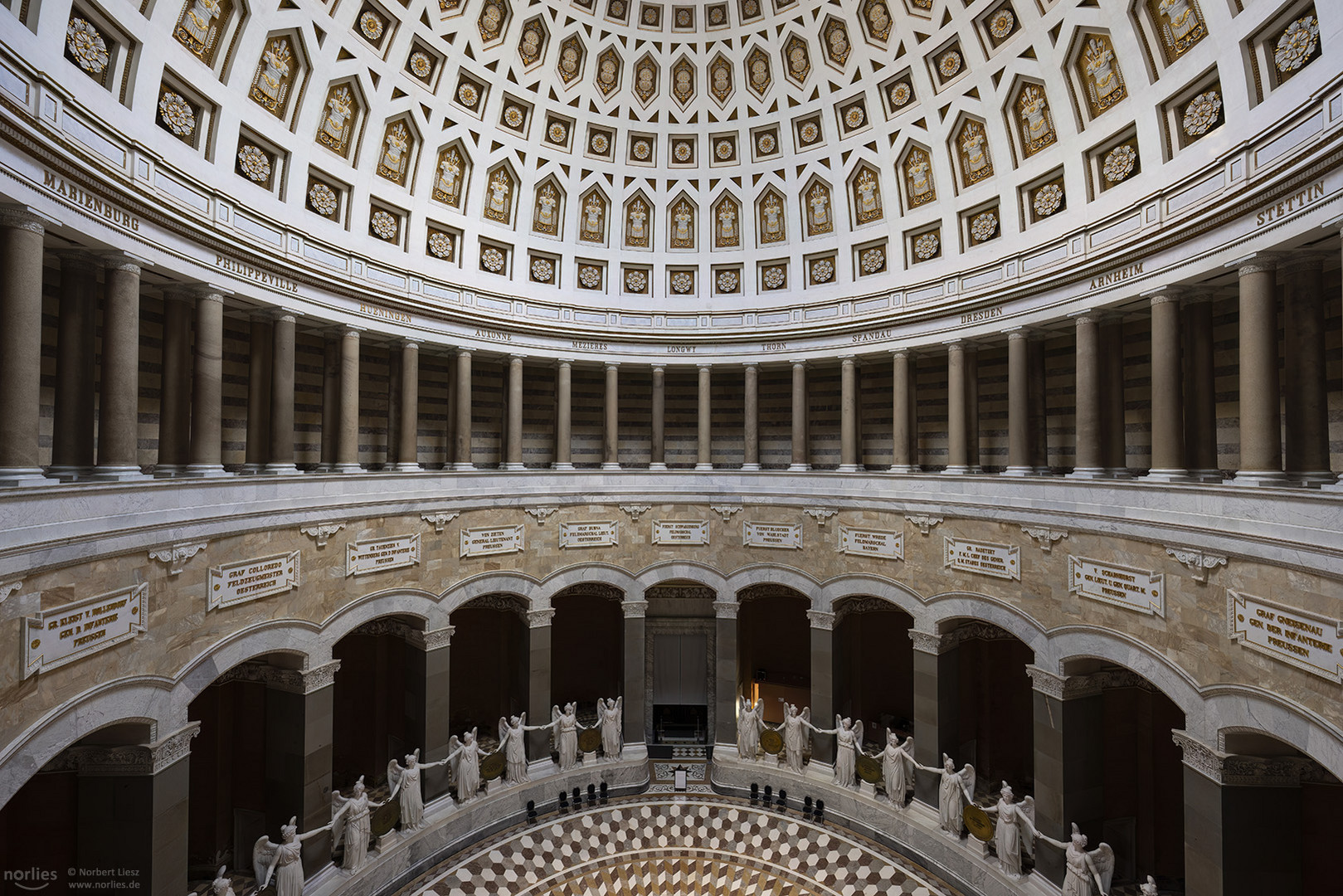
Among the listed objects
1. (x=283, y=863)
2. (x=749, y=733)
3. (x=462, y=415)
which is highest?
(x=462, y=415)

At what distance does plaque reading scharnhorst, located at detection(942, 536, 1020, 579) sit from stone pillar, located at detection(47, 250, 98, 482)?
54.0ft

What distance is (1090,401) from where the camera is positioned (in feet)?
42.5

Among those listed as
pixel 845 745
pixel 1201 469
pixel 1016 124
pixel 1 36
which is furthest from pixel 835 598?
pixel 1 36

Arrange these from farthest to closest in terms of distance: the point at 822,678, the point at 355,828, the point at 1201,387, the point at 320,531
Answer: the point at 822,678
the point at 320,531
the point at 355,828
the point at 1201,387

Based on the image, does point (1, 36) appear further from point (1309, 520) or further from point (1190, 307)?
point (1190, 307)

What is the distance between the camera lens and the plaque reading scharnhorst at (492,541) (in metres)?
15.9

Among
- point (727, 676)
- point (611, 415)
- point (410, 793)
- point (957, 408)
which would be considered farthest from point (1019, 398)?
point (410, 793)

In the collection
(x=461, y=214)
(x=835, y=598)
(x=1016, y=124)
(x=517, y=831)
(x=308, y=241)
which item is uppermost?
(x=1016, y=124)

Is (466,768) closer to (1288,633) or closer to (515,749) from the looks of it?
(515,749)

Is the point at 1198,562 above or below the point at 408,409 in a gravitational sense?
below

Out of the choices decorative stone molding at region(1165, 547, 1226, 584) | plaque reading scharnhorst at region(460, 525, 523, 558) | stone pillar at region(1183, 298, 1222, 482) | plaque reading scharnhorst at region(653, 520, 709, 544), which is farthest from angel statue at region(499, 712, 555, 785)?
stone pillar at region(1183, 298, 1222, 482)

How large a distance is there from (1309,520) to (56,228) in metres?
17.2

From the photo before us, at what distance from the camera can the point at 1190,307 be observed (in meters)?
11.7

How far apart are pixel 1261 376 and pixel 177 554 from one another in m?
17.0
